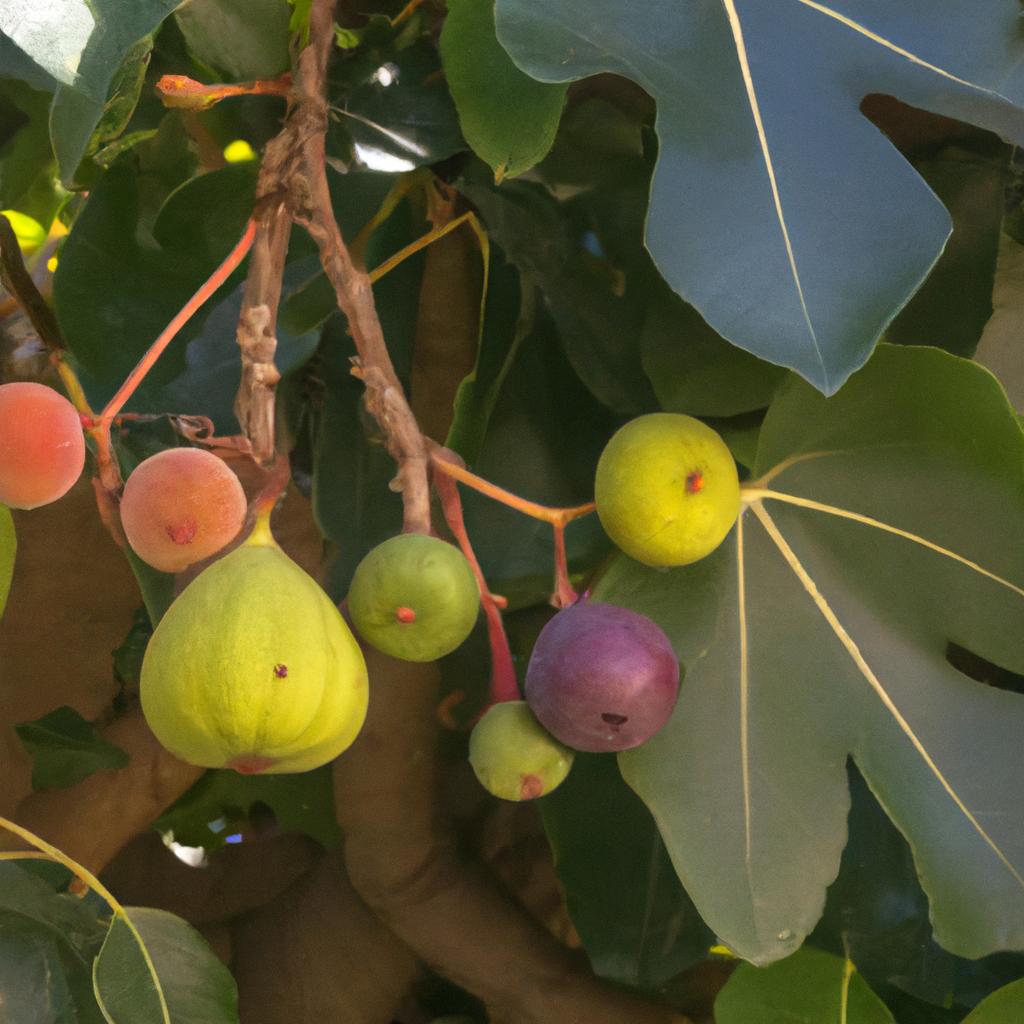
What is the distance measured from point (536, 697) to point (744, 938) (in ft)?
0.60

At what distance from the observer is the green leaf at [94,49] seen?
1.73 ft

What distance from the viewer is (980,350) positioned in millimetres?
888

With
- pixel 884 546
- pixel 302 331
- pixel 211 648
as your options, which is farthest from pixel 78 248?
pixel 884 546

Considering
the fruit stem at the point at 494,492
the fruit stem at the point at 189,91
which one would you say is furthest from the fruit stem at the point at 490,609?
the fruit stem at the point at 189,91

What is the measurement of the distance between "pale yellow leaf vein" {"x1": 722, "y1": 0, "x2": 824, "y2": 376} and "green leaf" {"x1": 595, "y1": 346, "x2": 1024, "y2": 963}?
6.0 inches

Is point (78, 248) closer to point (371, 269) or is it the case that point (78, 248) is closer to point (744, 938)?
point (371, 269)

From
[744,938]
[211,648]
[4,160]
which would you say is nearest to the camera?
[211,648]

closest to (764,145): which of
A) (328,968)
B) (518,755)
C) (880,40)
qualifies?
(880,40)

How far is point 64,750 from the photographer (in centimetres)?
102

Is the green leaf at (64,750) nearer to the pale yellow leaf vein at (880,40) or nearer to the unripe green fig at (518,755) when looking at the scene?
the unripe green fig at (518,755)

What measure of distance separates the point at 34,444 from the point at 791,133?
41 centimetres

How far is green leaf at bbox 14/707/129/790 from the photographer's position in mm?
1008

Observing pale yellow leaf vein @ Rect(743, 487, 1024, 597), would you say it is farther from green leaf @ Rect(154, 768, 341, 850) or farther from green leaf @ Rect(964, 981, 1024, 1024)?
green leaf @ Rect(154, 768, 341, 850)

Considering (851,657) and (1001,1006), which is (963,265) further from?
(1001,1006)
